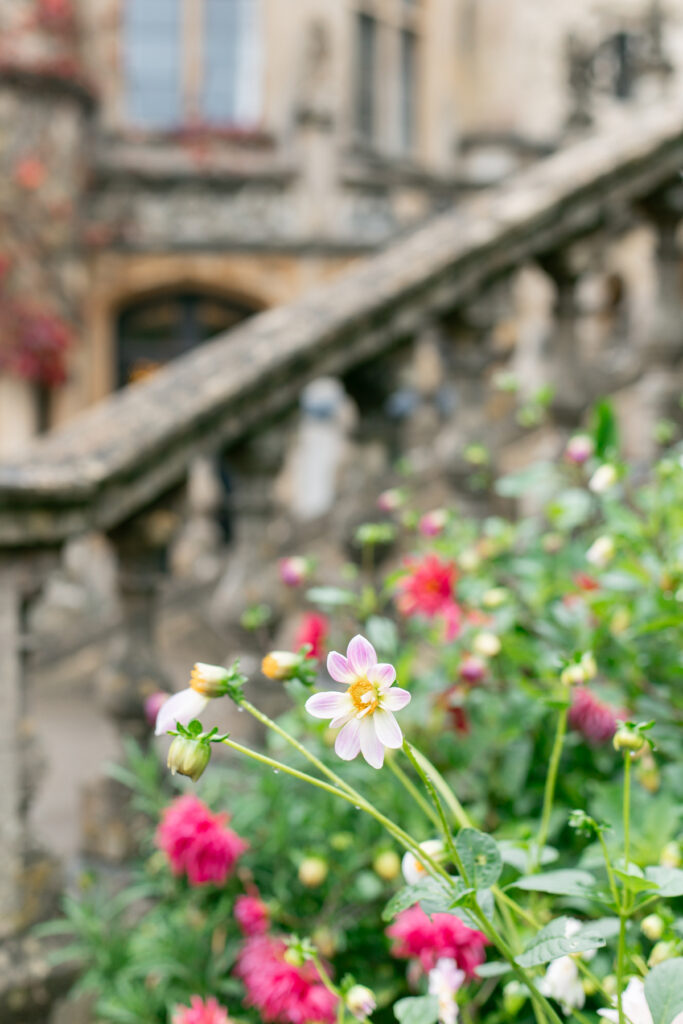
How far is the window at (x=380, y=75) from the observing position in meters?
10.0

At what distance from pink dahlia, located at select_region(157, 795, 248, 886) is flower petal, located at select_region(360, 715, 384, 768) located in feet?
2.27

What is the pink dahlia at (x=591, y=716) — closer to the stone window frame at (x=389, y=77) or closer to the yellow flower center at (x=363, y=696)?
the yellow flower center at (x=363, y=696)

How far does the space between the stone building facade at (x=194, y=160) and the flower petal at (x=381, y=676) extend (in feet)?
26.7

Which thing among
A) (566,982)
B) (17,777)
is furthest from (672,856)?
(17,777)

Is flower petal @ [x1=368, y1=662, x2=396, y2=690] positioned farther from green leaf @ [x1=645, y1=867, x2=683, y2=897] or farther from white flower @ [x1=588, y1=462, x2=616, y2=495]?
white flower @ [x1=588, y1=462, x2=616, y2=495]

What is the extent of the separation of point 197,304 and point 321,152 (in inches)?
71.9

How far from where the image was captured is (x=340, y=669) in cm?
79

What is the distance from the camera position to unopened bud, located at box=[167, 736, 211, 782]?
30.3 inches

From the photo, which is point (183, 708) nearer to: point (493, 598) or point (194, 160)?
point (493, 598)

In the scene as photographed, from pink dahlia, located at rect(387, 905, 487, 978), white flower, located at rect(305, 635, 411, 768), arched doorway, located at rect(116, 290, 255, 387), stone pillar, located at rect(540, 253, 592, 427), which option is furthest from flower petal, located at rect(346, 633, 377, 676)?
arched doorway, located at rect(116, 290, 255, 387)

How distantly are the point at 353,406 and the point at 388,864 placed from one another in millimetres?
1213

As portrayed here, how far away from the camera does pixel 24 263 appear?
8.66 metres

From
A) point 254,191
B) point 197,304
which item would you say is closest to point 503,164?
point 254,191

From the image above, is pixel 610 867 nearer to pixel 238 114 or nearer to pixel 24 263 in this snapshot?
pixel 24 263
